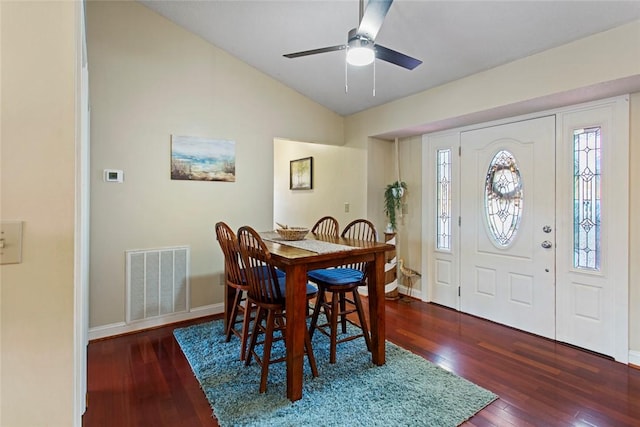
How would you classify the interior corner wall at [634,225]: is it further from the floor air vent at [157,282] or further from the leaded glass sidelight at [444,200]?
the floor air vent at [157,282]

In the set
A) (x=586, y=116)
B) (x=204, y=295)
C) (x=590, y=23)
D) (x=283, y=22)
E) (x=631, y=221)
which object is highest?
(x=283, y=22)

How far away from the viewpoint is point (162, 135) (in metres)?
3.21

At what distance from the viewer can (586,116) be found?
2711mm

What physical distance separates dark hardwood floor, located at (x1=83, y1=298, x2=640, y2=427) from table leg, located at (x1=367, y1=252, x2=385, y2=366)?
0.45 m

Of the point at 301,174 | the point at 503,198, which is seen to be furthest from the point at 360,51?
the point at 301,174

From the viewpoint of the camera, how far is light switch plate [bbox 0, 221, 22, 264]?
2.97 feet

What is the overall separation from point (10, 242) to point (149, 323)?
260cm

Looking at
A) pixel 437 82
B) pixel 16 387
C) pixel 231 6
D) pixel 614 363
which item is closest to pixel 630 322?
pixel 614 363

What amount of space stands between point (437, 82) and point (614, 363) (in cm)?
279

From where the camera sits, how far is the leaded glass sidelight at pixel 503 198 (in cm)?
319

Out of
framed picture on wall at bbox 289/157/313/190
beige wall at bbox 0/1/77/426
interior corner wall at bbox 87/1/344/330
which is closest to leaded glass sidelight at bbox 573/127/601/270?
interior corner wall at bbox 87/1/344/330

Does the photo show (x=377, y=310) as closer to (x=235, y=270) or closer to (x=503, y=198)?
(x=235, y=270)

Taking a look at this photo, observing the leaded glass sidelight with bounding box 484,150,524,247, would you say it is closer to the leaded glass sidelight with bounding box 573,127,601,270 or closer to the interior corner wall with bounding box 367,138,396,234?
the leaded glass sidelight with bounding box 573,127,601,270

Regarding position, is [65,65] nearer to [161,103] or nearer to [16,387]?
[16,387]
